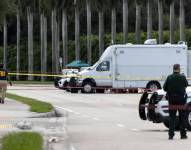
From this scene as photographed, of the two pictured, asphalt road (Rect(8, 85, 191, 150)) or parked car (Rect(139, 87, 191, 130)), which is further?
parked car (Rect(139, 87, 191, 130))

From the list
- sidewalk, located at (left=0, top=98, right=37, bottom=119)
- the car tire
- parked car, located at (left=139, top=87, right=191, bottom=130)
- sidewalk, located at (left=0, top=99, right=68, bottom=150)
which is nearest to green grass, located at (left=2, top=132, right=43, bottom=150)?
sidewalk, located at (left=0, top=99, right=68, bottom=150)

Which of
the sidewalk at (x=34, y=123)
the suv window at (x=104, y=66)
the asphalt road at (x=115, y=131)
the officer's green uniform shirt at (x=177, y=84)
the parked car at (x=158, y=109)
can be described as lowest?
the asphalt road at (x=115, y=131)

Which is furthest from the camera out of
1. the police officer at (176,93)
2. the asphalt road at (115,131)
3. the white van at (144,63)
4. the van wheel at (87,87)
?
the van wheel at (87,87)

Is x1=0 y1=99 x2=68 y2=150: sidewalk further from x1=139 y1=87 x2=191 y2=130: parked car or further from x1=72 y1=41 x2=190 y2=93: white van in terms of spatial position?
x1=72 y1=41 x2=190 y2=93: white van

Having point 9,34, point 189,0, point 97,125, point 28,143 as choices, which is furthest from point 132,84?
point 9,34

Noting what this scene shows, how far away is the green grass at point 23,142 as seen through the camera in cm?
1282

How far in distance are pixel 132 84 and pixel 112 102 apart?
10708 mm

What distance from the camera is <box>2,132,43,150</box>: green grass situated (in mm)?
12820

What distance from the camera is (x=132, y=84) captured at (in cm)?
4897

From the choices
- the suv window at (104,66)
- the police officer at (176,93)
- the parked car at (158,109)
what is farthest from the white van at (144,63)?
the police officer at (176,93)

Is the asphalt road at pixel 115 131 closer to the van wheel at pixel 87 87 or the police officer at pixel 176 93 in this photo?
the police officer at pixel 176 93

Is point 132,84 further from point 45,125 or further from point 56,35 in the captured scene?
point 56,35

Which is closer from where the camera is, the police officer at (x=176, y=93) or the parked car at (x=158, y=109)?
the police officer at (x=176, y=93)

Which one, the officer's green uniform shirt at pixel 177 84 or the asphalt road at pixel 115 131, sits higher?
the officer's green uniform shirt at pixel 177 84
